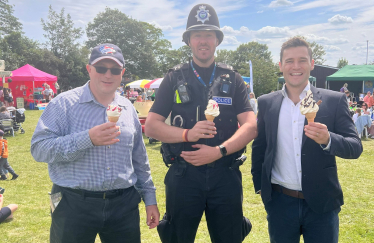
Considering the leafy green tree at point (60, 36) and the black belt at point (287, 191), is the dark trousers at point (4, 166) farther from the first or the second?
the leafy green tree at point (60, 36)

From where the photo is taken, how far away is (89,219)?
216 centimetres

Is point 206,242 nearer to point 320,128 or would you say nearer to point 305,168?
point 305,168

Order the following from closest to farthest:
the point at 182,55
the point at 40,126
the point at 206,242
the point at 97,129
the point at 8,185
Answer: the point at 97,129
the point at 40,126
the point at 206,242
the point at 8,185
the point at 182,55

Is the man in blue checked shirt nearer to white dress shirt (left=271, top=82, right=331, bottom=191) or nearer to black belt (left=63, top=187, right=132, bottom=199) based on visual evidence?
black belt (left=63, top=187, right=132, bottom=199)

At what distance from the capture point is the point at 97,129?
6.39ft

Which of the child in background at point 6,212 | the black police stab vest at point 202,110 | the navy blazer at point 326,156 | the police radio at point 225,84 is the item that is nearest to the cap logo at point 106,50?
the black police stab vest at point 202,110

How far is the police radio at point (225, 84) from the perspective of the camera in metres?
2.61

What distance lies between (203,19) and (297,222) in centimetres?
203

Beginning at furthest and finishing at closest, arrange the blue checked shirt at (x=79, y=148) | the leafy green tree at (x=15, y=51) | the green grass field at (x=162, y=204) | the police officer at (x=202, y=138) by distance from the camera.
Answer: the leafy green tree at (x=15, y=51) → the green grass field at (x=162, y=204) → the police officer at (x=202, y=138) → the blue checked shirt at (x=79, y=148)

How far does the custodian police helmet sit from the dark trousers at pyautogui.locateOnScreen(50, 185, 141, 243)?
5.51ft

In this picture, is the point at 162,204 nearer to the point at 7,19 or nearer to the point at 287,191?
the point at 287,191

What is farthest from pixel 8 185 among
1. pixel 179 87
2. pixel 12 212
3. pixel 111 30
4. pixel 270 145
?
pixel 111 30

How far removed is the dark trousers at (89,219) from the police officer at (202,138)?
0.51 m

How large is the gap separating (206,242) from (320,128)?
290 centimetres
